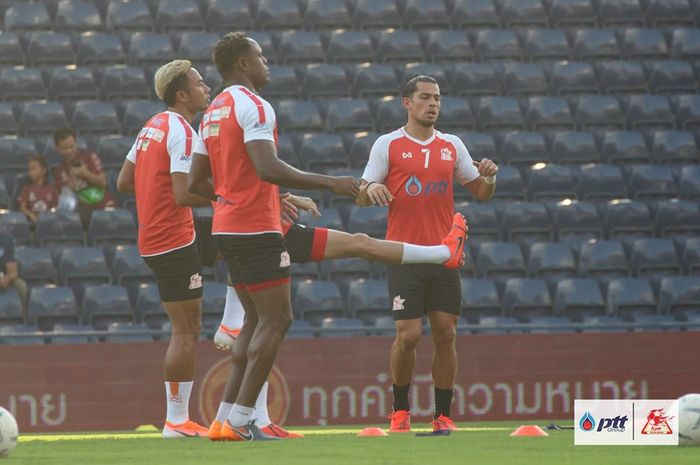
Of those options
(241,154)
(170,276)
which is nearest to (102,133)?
(170,276)

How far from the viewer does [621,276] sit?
14.2 m

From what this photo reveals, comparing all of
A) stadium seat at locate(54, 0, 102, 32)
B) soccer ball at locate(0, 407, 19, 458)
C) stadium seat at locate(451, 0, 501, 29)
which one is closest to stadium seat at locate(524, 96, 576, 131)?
stadium seat at locate(451, 0, 501, 29)

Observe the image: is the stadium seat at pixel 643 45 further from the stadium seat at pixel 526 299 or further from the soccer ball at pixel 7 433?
the soccer ball at pixel 7 433

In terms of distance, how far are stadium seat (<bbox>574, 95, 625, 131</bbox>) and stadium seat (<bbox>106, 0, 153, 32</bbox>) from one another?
213 inches

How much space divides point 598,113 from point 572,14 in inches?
82.5

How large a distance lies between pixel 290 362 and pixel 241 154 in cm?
499

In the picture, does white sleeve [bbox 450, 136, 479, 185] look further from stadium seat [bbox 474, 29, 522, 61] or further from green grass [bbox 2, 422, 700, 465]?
stadium seat [bbox 474, 29, 522, 61]

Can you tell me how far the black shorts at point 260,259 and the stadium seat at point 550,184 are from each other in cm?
854

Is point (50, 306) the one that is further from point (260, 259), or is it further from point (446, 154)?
point (260, 259)

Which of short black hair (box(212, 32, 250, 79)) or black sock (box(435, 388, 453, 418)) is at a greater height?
short black hair (box(212, 32, 250, 79))

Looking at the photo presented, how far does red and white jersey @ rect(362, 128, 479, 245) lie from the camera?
8.43 meters

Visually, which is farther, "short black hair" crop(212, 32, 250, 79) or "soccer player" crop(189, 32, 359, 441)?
"short black hair" crop(212, 32, 250, 79)

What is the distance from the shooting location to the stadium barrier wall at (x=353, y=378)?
1134 cm

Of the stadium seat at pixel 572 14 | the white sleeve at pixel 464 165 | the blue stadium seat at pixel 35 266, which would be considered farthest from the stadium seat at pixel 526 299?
the stadium seat at pixel 572 14
